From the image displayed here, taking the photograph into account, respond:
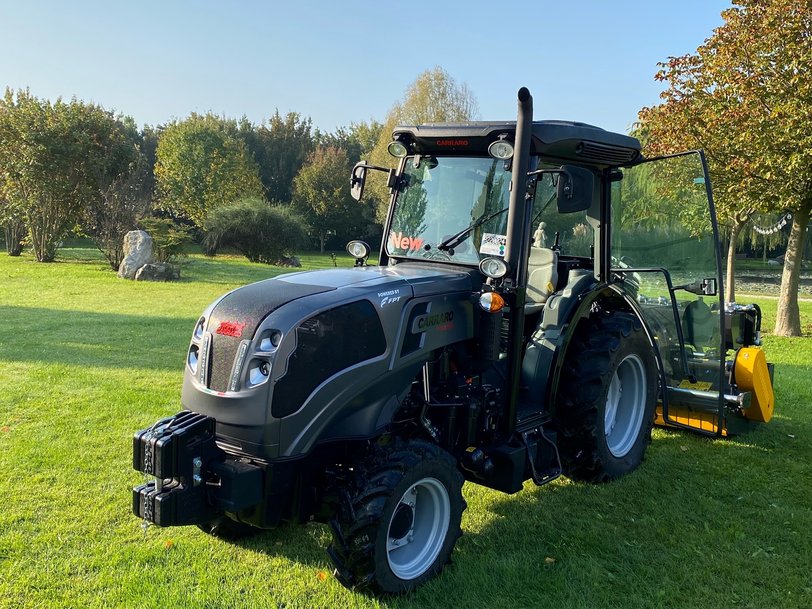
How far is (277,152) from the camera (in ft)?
156

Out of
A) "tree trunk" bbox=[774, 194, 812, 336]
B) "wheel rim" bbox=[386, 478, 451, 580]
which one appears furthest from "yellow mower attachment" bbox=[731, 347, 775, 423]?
"tree trunk" bbox=[774, 194, 812, 336]

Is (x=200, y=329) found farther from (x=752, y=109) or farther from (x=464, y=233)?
(x=752, y=109)

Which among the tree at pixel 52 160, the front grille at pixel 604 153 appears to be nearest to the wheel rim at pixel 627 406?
the front grille at pixel 604 153

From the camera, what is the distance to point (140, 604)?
3.25 meters

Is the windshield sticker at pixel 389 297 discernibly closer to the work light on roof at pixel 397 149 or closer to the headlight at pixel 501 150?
the headlight at pixel 501 150

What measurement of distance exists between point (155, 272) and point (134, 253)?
101 centimetres

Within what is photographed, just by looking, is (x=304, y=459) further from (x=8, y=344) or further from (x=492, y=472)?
(x=8, y=344)

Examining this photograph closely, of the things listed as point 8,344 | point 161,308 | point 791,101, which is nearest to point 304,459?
point 8,344

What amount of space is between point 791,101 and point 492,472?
8.72 m

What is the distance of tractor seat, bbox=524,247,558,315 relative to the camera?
15.9 feet

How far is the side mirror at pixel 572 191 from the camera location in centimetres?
378

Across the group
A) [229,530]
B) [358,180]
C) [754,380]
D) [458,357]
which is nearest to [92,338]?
[358,180]

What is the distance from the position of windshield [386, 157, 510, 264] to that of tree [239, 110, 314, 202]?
4259 centimetres

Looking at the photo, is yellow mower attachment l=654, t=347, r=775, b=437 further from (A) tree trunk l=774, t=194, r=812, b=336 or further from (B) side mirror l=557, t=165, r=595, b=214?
(A) tree trunk l=774, t=194, r=812, b=336
